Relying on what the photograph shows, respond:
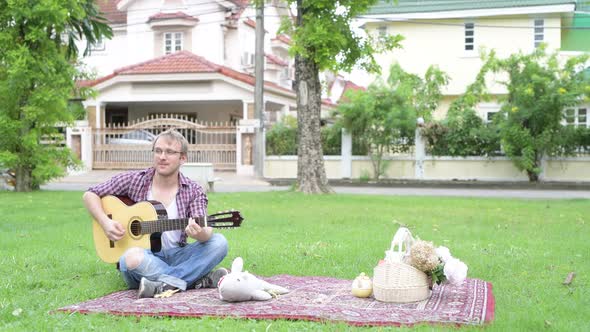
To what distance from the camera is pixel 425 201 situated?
57.2 feet

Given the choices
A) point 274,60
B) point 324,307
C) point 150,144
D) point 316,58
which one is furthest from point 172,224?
point 274,60

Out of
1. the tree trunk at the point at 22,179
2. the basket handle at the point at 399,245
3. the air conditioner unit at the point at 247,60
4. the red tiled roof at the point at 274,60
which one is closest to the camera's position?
the basket handle at the point at 399,245

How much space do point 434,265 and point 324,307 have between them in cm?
94

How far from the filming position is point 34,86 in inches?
805

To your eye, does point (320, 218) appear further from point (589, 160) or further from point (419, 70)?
point (419, 70)

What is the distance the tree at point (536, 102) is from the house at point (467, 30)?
6.37m

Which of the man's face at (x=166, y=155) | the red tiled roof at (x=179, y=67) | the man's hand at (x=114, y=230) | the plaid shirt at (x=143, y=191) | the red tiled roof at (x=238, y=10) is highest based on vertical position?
the red tiled roof at (x=238, y=10)

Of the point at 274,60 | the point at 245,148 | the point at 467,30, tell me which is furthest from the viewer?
the point at 274,60

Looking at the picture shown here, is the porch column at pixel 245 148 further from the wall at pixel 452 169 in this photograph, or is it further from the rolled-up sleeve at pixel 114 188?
the rolled-up sleeve at pixel 114 188

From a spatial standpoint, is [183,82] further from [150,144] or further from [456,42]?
[456,42]

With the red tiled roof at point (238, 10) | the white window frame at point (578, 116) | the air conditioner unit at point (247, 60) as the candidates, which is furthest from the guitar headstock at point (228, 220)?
the air conditioner unit at point (247, 60)

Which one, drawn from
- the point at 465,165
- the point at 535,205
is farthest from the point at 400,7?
the point at 535,205

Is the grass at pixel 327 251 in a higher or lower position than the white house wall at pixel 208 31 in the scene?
lower

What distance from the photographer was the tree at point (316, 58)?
714 inches
